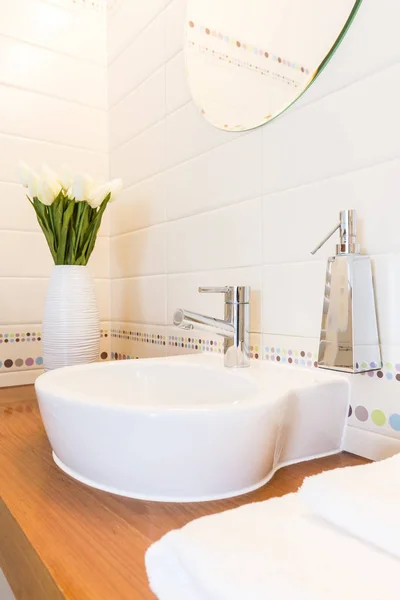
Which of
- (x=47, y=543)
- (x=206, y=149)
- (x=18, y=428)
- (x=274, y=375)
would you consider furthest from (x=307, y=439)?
(x=206, y=149)

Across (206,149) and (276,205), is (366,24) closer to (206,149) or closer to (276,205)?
(276,205)

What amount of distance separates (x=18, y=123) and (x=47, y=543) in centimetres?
117

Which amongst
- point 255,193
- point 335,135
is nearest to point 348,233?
point 335,135

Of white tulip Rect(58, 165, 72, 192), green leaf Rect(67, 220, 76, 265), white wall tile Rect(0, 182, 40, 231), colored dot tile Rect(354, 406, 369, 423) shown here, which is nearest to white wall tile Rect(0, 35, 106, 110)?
white wall tile Rect(0, 182, 40, 231)

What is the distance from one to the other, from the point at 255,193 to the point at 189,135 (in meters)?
0.30

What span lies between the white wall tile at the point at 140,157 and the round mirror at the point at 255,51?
185 mm

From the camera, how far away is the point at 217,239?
102 cm

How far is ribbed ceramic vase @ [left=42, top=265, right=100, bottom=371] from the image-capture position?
1120mm

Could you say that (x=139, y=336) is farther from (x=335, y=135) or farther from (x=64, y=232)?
(x=335, y=135)

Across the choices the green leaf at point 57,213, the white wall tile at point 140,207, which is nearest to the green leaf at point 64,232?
the green leaf at point 57,213

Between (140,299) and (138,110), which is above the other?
(138,110)

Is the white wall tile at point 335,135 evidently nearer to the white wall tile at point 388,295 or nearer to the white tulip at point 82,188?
the white wall tile at point 388,295

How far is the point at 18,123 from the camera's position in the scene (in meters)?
1.32

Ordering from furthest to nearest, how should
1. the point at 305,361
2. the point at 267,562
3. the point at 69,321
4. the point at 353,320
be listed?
the point at 69,321 < the point at 305,361 < the point at 353,320 < the point at 267,562
